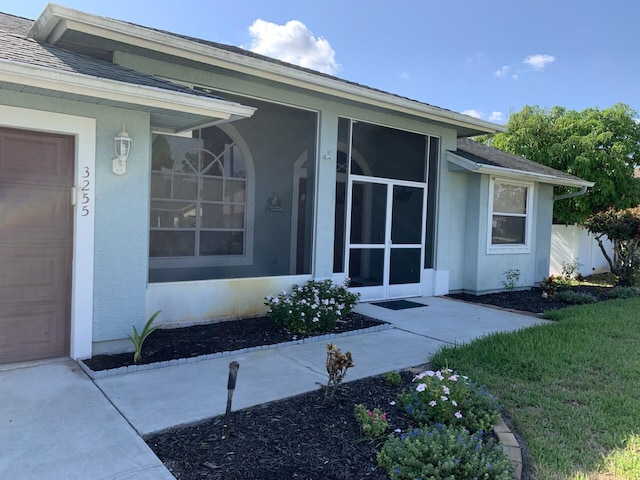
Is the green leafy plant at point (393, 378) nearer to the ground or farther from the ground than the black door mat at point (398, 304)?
nearer to the ground

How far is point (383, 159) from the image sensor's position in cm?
872

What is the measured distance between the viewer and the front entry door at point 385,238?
848 cm

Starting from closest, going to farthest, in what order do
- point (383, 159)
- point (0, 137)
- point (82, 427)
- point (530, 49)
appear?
point (82, 427), point (0, 137), point (383, 159), point (530, 49)

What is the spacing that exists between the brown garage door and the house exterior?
0.01m

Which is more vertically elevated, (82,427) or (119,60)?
(119,60)

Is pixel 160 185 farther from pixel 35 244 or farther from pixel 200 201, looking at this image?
pixel 35 244

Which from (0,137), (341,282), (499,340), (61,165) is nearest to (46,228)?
(61,165)

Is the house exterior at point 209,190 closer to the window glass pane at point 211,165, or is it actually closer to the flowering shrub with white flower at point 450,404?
the window glass pane at point 211,165

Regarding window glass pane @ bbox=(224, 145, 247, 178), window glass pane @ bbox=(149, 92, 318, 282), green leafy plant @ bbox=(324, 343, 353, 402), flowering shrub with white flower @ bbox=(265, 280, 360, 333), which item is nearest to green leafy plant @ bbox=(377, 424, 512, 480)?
green leafy plant @ bbox=(324, 343, 353, 402)

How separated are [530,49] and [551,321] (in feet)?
41.0

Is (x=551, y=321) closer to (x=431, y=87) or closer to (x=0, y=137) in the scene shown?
(x=0, y=137)

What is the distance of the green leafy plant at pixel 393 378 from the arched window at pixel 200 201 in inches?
185

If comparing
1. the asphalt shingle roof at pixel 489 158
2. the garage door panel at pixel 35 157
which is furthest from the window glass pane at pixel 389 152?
the garage door panel at pixel 35 157

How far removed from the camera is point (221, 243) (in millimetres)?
8617
